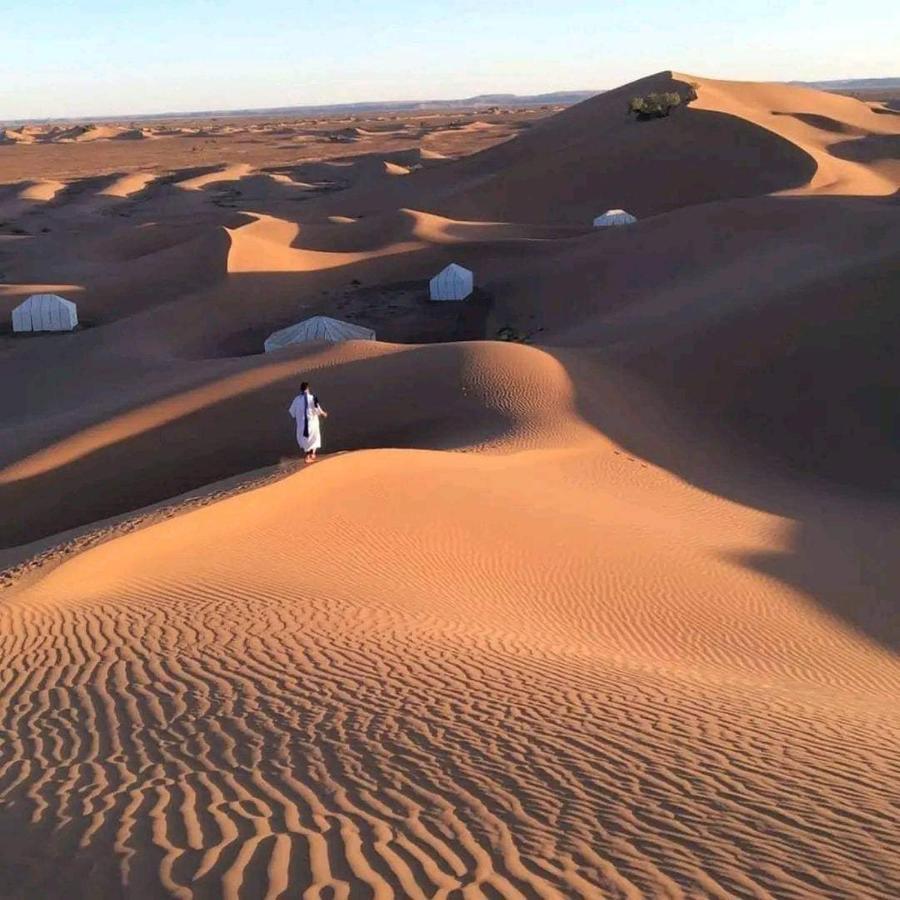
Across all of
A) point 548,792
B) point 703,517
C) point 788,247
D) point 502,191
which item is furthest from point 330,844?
point 502,191

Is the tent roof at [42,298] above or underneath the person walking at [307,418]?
underneath

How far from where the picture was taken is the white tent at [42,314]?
32.9 m

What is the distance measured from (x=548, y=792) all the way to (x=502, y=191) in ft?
152

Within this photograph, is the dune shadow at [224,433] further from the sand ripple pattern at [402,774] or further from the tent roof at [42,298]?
the tent roof at [42,298]

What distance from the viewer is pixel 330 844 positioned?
504 cm

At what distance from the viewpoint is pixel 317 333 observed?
27.8 metres

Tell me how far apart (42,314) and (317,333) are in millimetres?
10266

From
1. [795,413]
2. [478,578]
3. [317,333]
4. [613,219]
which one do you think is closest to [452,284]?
[317,333]

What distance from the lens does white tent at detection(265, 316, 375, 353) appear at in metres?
→ 27.8

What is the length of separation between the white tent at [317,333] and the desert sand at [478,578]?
2.40m

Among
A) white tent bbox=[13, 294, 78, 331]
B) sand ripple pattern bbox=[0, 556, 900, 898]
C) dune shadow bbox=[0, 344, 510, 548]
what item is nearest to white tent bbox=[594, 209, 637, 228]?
white tent bbox=[13, 294, 78, 331]

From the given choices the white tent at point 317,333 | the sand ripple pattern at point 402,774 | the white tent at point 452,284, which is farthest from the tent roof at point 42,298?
the sand ripple pattern at point 402,774

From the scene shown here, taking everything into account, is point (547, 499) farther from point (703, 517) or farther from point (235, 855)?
point (235, 855)

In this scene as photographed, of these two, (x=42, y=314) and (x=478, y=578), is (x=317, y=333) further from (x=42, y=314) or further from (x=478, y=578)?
(x=478, y=578)
